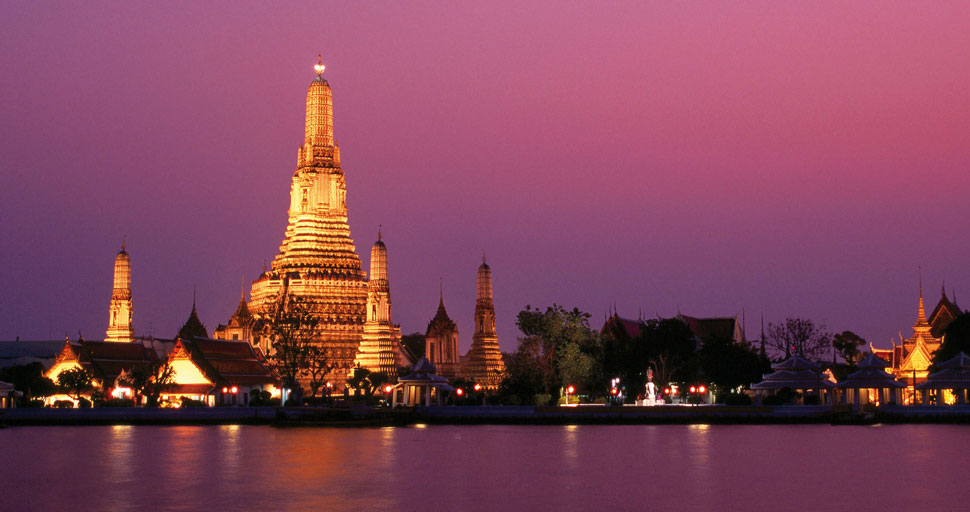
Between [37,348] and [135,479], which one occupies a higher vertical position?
[37,348]

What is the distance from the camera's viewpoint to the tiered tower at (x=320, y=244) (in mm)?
100000

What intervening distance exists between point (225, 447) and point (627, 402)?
36.2 meters

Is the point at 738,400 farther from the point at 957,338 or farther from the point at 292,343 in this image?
the point at 292,343

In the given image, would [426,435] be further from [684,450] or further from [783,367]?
[783,367]

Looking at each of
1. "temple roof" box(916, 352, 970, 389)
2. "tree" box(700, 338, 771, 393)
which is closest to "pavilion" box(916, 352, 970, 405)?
"temple roof" box(916, 352, 970, 389)

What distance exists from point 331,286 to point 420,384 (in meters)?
28.2

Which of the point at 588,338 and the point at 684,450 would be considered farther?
the point at 588,338

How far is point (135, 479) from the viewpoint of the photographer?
36875 mm

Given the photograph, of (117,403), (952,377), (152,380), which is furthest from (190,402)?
(952,377)

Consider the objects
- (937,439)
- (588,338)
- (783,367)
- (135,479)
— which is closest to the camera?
(135,479)

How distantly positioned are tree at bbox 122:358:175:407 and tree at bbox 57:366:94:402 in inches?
103

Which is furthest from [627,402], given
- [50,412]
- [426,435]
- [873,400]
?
[50,412]

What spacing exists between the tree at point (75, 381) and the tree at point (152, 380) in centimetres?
261

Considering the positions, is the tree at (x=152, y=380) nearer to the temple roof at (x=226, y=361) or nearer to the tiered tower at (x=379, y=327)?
the temple roof at (x=226, y=361)
